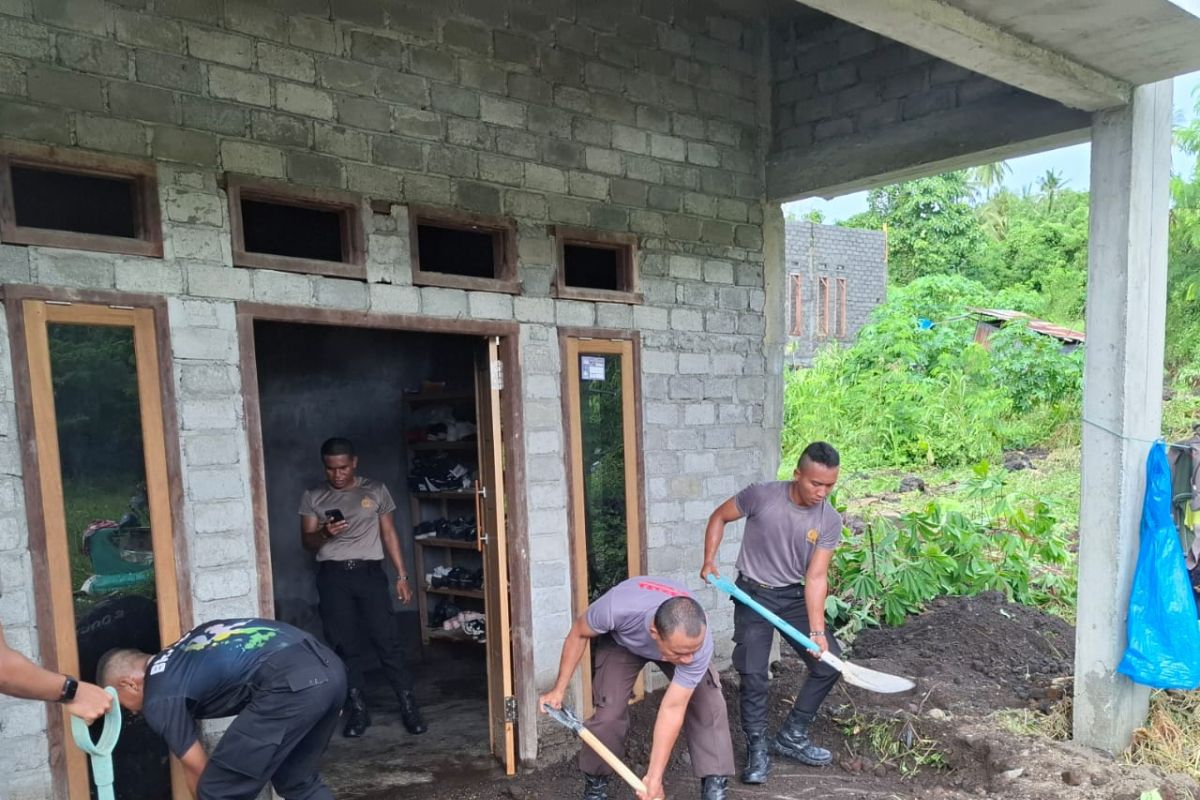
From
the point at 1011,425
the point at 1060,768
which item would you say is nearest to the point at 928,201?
the point at 1011,425

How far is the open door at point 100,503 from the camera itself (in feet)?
9.88

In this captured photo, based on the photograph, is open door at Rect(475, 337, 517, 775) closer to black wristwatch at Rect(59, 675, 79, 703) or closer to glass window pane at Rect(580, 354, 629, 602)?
glass window pane at Rect(580, 354, 629, 602)

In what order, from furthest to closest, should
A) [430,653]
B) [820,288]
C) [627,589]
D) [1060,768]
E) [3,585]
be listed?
[820,288] < [430,653] < [1060,768] < [627,589] < [3,585]

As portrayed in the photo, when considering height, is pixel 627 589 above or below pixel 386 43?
below

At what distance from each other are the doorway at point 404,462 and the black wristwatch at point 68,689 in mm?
2738

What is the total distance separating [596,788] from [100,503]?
92.1 inches

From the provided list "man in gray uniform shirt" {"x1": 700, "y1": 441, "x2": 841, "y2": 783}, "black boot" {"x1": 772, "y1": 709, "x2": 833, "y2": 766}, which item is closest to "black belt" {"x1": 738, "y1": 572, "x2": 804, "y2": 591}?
"man in gray uniform shirt" {"x1": 700, "y1": 441, "x2": 841, "y2": 783}

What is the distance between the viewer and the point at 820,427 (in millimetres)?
13430

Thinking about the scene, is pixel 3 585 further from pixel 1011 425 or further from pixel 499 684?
pixel 1011 425

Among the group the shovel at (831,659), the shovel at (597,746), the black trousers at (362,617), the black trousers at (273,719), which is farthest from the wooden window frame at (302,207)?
the shovel at (831,659)

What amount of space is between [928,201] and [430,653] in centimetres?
2015

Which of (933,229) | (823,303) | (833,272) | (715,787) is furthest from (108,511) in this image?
(933,229)

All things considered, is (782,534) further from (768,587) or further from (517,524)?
(517,524)

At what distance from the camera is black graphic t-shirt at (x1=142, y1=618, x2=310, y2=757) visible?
2.74 meters
